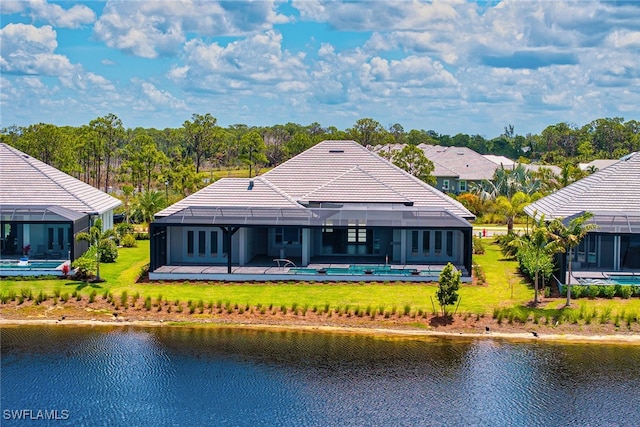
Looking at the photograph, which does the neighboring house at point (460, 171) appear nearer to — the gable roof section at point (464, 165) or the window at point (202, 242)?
the gable roof section at point (464, 165)

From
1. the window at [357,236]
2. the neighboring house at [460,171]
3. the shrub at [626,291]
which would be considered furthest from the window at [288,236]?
the neighboring house at [460,171]

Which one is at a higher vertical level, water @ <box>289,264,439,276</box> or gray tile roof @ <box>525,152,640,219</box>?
gray tile roof @ <box>525,152,640,219</box>

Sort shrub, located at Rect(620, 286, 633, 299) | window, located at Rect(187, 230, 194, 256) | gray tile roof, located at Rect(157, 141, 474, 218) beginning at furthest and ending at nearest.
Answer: gray tile roof, located at Rect(157, 141, 474, 218) < window, located at Rect(187, 230, 194, 256) < shrub, located at Rect(620, 286, 633, 299)

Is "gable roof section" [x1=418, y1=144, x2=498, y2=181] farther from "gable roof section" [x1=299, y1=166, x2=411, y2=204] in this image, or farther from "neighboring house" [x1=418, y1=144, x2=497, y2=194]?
"gable roof section" [x1=299, y1=166, x2=411, y2=204]

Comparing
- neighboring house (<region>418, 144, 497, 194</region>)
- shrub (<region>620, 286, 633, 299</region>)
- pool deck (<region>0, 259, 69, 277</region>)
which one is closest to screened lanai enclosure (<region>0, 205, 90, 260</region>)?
pool deck (<region>0, 259, 69, 277</region>)

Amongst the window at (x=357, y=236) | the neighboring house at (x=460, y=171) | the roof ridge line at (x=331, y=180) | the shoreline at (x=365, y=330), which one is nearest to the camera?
the shoreline at (x=365, y=330)
